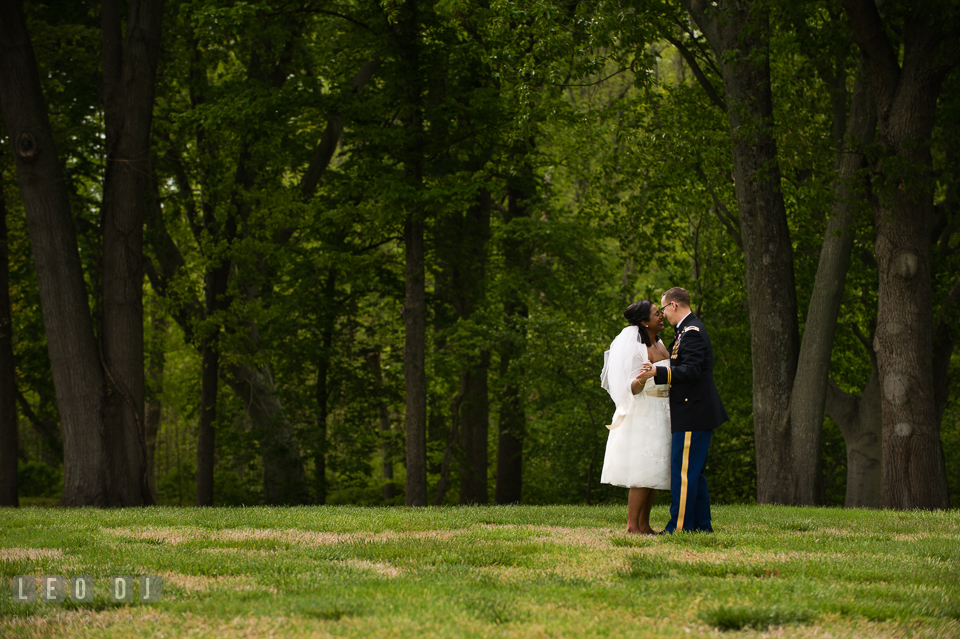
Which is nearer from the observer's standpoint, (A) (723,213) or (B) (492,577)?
(B) (492,577)

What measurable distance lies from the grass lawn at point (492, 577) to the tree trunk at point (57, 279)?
5.35m

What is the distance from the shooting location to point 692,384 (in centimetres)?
702

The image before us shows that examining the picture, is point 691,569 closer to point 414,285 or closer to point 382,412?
point 414,285

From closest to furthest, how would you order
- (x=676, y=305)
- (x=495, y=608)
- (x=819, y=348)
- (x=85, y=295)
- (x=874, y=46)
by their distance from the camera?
(x=495, y=608) < (x=676, y=305) < (x=874, y=46) < (x=819, y=348) < (x=85, y=295)

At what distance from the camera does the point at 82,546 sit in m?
6.76

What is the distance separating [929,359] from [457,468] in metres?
13.0

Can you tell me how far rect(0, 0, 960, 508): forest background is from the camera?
43.3 ft

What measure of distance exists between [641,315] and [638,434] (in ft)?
3.21

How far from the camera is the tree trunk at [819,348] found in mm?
13055

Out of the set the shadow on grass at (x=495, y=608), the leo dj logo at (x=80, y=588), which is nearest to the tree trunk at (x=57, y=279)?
the leo dj logo at (x=80, y=588)

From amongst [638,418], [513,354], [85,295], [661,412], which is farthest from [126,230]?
[661,412]

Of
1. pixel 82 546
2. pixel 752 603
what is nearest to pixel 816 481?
pixel 752 603

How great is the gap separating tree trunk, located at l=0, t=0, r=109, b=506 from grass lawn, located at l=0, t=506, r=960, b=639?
535 cm

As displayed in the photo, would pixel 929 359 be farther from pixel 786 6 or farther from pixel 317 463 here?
pixel 317 463
